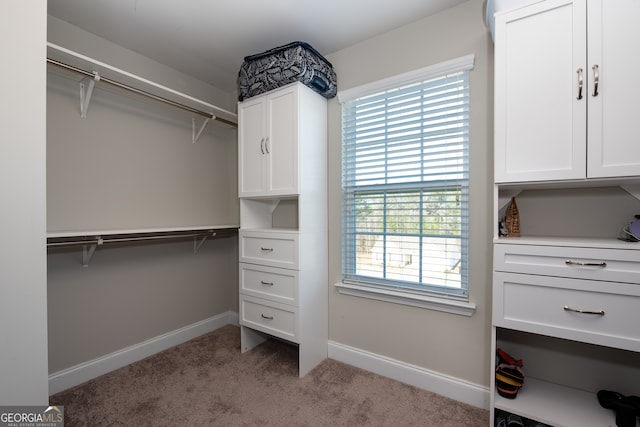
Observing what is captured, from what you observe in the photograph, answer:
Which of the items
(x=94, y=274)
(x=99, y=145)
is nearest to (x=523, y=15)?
(x=99, y=145)

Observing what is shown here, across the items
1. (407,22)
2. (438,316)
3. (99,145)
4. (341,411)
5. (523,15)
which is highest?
(407,22)

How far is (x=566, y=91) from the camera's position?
125 centimetres

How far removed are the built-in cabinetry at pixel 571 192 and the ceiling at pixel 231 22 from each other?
77cm

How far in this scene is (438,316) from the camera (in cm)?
184

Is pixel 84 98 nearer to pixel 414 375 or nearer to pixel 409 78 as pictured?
pixel 409 78

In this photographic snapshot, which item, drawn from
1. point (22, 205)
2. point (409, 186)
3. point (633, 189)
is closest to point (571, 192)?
point (633, 189)

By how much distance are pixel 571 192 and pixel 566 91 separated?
1.77 feet

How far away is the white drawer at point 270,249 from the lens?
2041mm

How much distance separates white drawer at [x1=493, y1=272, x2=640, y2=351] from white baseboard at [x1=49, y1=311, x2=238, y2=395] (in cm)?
250

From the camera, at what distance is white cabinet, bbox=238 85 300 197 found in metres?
2.02

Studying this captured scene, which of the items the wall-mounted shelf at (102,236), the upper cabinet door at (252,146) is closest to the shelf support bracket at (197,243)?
the wall-mounted shelf at (102,236)

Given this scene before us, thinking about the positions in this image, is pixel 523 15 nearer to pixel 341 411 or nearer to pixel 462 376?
pixel 462 376

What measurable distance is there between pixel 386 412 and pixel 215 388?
1.13m
